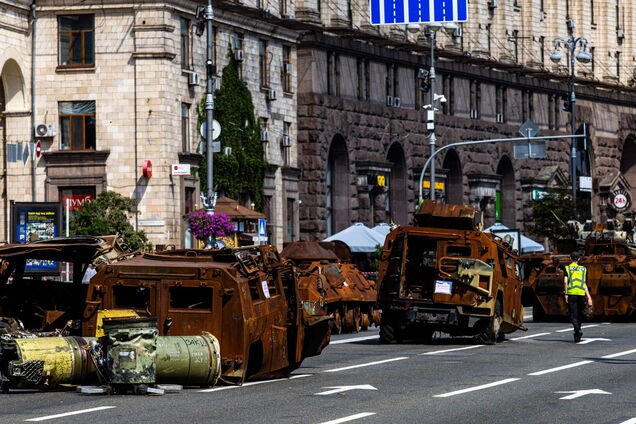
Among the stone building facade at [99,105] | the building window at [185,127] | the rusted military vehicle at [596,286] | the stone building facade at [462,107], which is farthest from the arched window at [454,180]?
the rusted military vehicle at [596,286]

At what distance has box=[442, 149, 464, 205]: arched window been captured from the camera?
76562mm

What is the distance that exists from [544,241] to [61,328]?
63088 mm

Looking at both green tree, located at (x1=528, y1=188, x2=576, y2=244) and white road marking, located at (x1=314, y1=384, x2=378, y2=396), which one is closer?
white road marking, located at (x1=314, y1=384, x2=378, y2=396)

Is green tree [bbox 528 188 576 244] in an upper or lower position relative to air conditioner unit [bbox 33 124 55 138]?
lower

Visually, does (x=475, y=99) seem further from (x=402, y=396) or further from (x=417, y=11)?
(x=402, y=396)

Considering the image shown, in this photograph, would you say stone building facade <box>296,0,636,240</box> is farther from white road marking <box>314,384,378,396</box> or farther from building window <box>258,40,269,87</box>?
white road marking <box>314,384,378,396</box>

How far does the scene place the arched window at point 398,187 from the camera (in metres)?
70.8

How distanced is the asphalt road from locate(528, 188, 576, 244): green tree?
47.6 metres

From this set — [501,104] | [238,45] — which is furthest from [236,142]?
[501,104]

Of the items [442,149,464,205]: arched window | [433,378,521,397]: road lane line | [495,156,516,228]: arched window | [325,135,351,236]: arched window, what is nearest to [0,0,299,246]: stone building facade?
[325,135,351,236]: arched window

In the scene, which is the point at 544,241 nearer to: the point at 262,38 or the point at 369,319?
the point at 262,38

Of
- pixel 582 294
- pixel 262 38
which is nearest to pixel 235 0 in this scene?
Answer: pixel 262 38

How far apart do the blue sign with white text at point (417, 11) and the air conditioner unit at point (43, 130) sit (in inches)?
517

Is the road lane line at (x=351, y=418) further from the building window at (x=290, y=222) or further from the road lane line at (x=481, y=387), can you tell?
the building window at (x=290, y=222)
